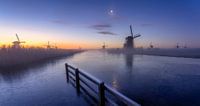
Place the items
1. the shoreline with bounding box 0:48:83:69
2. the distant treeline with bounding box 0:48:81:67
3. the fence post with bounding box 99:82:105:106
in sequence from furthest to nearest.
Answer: the distant treeline with bounding box 0:48:81:67, the shoreline with bounding box 0:48:83:69, the fence post with bounding box 99:82:105:106

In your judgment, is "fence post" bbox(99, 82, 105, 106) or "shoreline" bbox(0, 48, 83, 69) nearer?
"fence post" bbox(99, 82, 105, 106)

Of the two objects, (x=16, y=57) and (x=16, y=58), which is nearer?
(x=16, y=58)

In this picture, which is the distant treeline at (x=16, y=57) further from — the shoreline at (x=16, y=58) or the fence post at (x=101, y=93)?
the fence post at (x=101, y=93)

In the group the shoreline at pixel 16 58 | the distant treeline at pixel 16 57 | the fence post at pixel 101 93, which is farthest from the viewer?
the distant treeline at pixel 16 57

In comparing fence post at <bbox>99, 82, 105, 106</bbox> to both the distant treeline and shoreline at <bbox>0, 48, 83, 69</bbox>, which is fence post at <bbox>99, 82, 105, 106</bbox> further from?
the distant treeline

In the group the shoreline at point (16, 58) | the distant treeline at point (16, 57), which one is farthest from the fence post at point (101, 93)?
the distant treeline at point (16, 57)

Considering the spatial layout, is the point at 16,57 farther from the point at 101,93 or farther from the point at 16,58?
the point at 101,93

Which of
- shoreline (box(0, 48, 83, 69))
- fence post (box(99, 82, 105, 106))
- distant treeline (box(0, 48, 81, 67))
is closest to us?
fence post (box(99, 82, 105, 106))

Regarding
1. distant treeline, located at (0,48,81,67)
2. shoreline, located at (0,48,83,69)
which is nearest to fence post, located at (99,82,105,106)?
shoreline, located at (0,48,83,69)

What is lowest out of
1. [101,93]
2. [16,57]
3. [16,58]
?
[16,58]

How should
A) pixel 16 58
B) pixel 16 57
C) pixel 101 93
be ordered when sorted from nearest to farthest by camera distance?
pixel 101 93 → pixel 16 58 → pixel 16 57

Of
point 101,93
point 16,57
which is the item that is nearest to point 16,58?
point 16,57

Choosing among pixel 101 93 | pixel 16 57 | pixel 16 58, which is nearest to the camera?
pixel 101 93

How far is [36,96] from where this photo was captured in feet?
32.8
